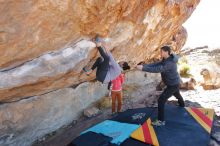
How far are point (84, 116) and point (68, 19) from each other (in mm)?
3607

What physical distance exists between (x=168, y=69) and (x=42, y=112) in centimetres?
309

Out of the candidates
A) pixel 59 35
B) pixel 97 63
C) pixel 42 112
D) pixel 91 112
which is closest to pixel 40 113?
pixel 42 112

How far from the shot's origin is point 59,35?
5.20m

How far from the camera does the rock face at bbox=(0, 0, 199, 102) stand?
4.45 metres

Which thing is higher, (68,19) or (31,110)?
(68,19)

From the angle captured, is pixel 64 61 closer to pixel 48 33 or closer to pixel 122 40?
pixel 48 33

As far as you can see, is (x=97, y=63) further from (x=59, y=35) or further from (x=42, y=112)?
(x=42, y=112)

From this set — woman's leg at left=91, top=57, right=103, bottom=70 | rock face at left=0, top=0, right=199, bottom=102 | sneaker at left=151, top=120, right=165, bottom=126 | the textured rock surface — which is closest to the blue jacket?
sneaker at left=151, top=120, right=165, bottom=126

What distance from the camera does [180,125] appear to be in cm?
619

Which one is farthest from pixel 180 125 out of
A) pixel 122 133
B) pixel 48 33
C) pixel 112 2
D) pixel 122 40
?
pixel 48 33

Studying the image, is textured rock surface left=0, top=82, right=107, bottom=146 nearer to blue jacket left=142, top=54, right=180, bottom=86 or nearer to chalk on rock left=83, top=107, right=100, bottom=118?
chalk on rock left=83, top=107, right=100, bottom=118

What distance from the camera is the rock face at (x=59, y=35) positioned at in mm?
4453

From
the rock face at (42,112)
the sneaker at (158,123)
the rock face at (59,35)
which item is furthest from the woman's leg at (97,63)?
the sneaker at (158,123)

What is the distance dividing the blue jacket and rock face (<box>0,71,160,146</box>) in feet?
7.65
